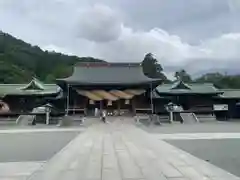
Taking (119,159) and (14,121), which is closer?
(119,159)

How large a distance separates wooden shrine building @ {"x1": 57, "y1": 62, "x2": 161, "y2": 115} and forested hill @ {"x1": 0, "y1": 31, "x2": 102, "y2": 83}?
33067 millimetres

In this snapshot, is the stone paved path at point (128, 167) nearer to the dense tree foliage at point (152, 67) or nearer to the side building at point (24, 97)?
the side building at point (24, 97)

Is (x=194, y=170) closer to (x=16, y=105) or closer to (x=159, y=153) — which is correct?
(x=159, y=153)

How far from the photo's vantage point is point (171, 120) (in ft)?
91.2

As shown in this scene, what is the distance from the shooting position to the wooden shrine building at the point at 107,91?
3036 centimetres

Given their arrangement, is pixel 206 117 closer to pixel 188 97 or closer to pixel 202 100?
pixel 202 100

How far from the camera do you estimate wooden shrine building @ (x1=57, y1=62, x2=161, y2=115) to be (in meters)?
30.4

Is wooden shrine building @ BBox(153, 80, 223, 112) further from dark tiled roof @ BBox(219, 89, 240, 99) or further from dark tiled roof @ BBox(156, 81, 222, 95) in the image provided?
dark tiled roof @ BBox(219, 89, 240, 99)

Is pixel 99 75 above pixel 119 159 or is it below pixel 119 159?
above

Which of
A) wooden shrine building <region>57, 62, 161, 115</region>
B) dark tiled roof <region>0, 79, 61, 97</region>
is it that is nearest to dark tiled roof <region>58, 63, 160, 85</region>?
wooden shrine building <region>57, 62, 161, 115</region>

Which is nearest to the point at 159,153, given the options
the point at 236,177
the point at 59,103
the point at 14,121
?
the point at 236,177

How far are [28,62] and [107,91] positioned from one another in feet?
171

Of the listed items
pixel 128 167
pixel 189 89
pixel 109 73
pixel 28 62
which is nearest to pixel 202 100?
pixel 189 89

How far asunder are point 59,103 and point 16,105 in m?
4.17
